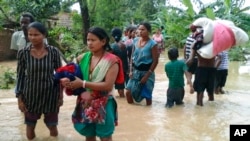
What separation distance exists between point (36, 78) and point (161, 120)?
2235mm

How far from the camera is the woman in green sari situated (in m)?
3.56

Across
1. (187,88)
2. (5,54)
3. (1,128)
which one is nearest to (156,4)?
(5,54)

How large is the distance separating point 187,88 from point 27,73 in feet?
16.9

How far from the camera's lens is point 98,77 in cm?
358

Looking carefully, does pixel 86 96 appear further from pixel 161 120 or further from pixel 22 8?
pixel 22 8

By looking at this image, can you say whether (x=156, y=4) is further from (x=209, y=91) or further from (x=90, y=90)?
(x=90, y=90)

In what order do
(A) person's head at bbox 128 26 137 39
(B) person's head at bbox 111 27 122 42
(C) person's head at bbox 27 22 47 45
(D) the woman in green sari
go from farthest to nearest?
(A) person's head at bbox 128 26 137 39 < (B) person's head at bbox 111 27 122 42 < (C) person's head at bbox 27 22 47 45 < (D) the woman in green sari

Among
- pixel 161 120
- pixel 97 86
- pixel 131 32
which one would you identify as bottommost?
pixel 161 120

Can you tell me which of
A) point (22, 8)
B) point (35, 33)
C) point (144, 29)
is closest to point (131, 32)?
point (144, 29)

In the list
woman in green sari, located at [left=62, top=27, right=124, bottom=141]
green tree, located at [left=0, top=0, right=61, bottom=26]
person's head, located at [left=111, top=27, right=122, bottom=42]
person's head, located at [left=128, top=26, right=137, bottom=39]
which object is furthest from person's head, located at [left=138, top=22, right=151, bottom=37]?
green tree, located at [left=0, top=0, right=61, bottom=26]

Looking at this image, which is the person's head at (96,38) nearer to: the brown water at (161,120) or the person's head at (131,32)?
the brown water at (161,120)

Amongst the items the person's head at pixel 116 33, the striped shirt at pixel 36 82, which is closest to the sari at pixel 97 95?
the striped shirt at pixel 36 82

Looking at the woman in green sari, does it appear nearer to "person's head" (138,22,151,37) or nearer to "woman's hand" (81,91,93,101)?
"woman's hand" (81,91,93,101)

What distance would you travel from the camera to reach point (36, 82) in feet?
14.1
